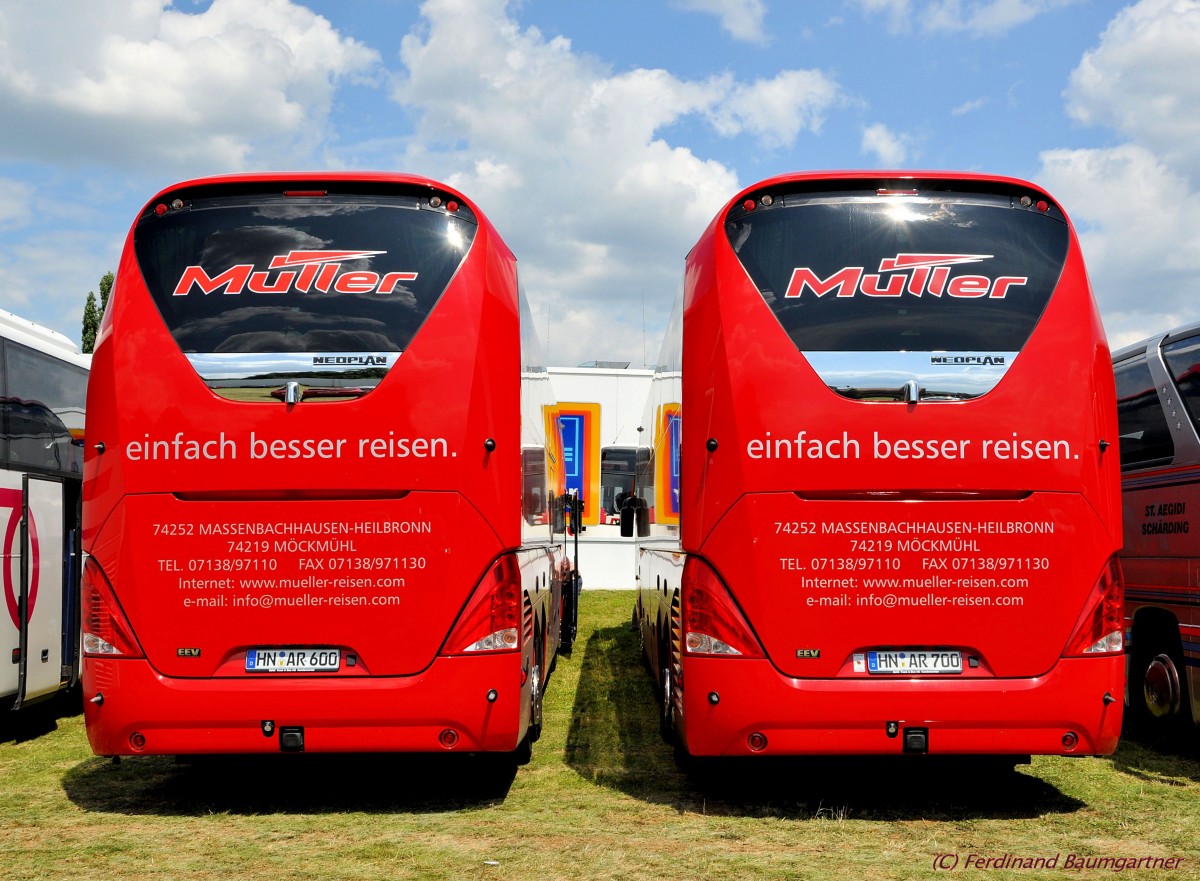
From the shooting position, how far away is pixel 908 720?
609cm

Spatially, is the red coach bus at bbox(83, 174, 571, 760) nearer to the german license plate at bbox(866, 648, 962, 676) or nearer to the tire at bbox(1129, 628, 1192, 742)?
the german license plate at bbox(866, 648, 962, 676)

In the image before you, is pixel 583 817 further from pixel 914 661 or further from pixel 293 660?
pixel 914 661

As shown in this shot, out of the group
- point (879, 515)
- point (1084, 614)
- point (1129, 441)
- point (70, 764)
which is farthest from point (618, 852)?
point (1129, 441)

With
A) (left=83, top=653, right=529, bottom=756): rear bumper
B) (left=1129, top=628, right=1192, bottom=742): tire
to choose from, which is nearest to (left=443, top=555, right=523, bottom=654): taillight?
(left=83, top=653, right=529, bottom=756): rear bumper

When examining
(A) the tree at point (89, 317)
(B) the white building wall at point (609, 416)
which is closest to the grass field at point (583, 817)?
(B) the white building wall at point (609, 416)

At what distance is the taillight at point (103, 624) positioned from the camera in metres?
6.29

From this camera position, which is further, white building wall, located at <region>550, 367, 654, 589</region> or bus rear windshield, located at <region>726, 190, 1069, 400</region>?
white building wall, located at <region>550, 367, 654, 589</region>

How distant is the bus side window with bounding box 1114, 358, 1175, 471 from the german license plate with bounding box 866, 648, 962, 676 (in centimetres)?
345

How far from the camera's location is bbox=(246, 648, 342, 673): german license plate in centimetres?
626

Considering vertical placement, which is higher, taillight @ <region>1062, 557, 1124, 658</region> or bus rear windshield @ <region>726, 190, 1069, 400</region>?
bus rear windshield @ <region>726, 190, 1069, 400</region>

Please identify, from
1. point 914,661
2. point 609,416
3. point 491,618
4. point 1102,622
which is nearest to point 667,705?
point 491,618

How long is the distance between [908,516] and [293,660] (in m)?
3.43

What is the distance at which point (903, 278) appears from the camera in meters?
6.37

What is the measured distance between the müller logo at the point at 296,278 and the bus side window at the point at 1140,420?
5.85m
